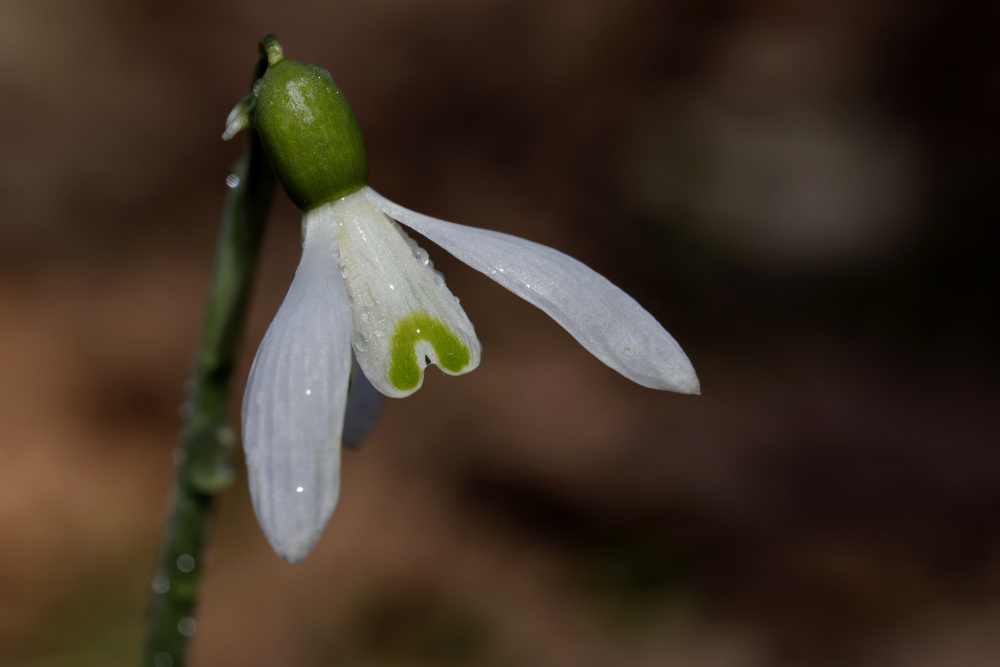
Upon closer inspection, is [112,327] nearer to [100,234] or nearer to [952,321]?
[100,234]

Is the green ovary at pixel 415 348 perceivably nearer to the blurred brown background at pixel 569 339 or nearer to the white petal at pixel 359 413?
the white petal at pixel 359 413

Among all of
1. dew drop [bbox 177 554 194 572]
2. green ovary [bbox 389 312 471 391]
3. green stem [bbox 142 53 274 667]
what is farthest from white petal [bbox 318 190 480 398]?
dew drop [bbox 177 554 194 572]

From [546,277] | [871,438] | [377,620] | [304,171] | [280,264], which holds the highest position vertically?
[280,264]

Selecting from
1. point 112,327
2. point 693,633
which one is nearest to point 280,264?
point 112,327

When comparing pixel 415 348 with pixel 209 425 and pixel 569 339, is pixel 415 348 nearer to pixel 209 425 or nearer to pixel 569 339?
pixel 209 425

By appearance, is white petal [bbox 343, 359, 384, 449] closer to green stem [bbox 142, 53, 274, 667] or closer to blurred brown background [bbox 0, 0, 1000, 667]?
green stem [bbox 142, 53, 274, 667]
